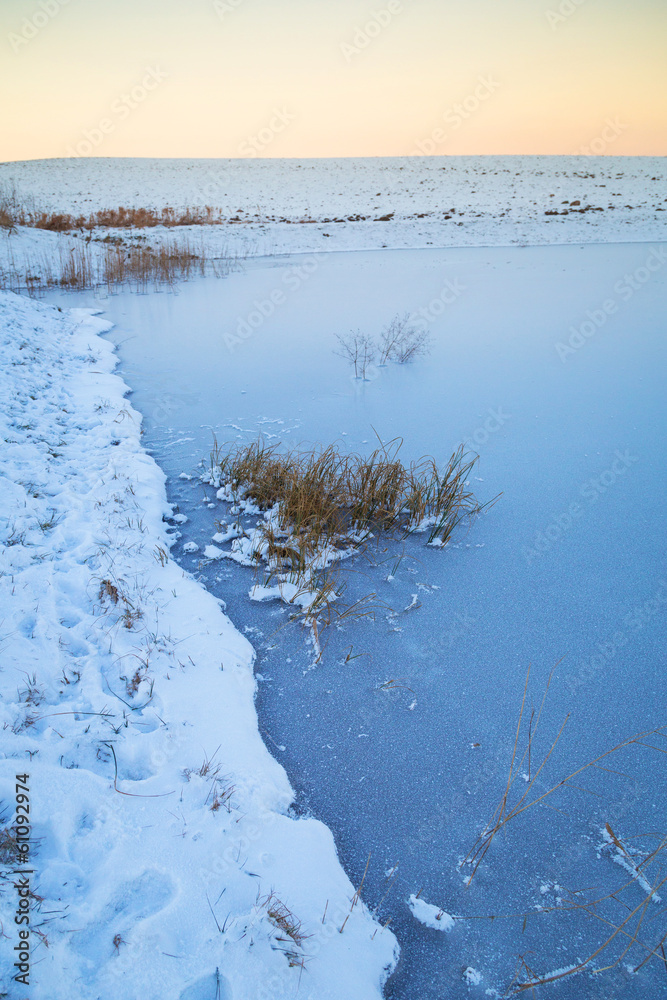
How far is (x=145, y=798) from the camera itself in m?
1.58

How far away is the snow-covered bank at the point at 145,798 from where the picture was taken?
48.9 inches

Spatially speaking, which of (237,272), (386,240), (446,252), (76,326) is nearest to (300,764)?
(76,326)

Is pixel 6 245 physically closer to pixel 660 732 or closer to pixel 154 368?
pixel 154 368

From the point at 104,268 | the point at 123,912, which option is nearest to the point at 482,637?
the point at 123,912

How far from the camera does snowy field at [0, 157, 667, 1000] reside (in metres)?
1.35

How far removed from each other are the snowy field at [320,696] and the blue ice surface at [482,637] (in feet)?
0.04

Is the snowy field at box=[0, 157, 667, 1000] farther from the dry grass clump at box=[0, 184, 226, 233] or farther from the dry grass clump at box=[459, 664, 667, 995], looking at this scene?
the dry grass clump at box=[0, 184, 226, 233]

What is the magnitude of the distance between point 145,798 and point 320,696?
30.6 inches

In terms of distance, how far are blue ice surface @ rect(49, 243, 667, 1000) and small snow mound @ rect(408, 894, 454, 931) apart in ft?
0.07

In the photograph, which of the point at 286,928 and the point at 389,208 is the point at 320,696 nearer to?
the point at 286,928

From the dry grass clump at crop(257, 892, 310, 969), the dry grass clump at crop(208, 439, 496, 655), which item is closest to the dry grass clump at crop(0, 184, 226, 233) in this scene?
the dry grass clump at crop(208, 439, 496, 655)

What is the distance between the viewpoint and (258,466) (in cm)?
344

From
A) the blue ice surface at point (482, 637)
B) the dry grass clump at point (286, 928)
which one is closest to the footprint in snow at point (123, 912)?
the dry grass clump at point (286, 928)

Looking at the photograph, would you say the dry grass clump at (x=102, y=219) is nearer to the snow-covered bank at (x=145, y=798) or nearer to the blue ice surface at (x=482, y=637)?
the blue ice surface at (x=482, y=637)
